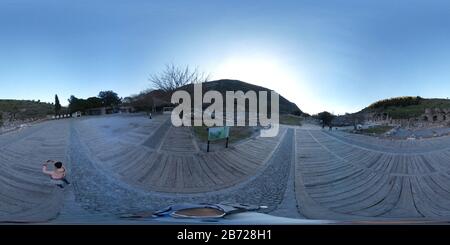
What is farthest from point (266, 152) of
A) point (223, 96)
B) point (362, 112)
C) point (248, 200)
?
point (362, 112)

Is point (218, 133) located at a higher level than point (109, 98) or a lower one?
lower

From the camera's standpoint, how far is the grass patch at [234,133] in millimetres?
1776

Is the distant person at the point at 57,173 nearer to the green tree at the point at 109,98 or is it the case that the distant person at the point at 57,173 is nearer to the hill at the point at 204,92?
the green tree at the point at 109,98

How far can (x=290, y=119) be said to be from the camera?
191 centimetres

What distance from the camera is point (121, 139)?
1.88 m

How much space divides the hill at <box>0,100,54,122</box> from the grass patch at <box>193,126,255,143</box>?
0.84 meters

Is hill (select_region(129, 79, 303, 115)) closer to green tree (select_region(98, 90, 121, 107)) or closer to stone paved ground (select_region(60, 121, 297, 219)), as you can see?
green tree (select_region(98, 90, 121, 107))

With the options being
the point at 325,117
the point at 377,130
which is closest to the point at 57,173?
the point at 325,117

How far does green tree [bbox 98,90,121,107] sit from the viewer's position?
1.86 metres

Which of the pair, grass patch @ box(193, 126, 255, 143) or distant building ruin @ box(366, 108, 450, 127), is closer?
grass patch @ box(193, 126, 255, 143)

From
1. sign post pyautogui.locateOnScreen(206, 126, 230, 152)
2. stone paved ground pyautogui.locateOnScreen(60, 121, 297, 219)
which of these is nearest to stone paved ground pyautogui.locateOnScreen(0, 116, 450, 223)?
stone paved ground pyautogui.locateOnScreen(60, 121, 297, 219)

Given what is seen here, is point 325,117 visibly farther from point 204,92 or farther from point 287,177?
point 204,92

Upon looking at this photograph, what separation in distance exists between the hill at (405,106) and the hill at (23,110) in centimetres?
182

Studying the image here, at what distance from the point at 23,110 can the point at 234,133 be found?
1196mm
